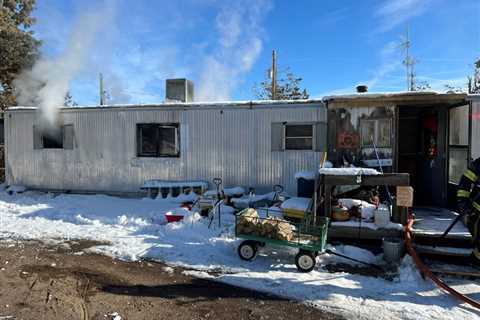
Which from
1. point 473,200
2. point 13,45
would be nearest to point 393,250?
point 473,200

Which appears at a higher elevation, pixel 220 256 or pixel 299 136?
pixel 299 136

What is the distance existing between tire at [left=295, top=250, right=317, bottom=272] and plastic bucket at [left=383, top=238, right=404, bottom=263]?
4.19 ft

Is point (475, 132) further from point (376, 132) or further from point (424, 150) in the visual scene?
point (376, 132)

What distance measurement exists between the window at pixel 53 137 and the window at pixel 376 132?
8531mm

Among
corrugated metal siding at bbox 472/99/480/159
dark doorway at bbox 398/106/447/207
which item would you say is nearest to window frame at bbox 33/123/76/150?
dark doorway at bbox 398/106/447/207

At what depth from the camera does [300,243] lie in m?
5.36

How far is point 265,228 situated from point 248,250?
1.44 ft

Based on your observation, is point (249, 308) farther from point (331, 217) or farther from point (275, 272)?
point (331, 217)

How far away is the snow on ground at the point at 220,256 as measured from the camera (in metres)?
4.21

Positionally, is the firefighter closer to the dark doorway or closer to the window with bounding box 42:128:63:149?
the dark doorway

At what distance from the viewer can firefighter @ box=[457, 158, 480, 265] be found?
5.12m

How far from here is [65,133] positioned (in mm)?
11367

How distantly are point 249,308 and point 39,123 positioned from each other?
1018 cm

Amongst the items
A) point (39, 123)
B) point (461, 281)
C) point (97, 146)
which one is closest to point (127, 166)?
point (97, 146)
